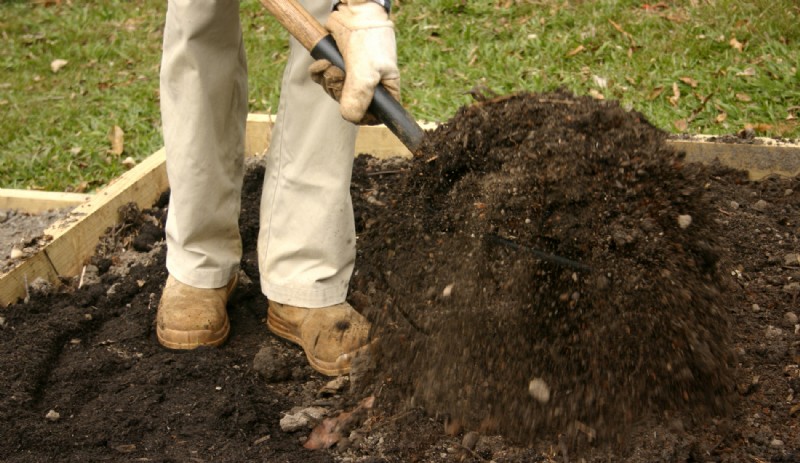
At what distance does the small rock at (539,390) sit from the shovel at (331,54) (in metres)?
0.76

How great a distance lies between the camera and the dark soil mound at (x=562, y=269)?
2230 mm

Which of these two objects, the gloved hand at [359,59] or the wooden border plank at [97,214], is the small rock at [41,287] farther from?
the gloved hand at [359,59]

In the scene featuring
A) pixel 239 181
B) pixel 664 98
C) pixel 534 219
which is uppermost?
pixel 534 219

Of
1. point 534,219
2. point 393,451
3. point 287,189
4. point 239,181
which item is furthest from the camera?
point 239,181

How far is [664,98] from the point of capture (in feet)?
15.6

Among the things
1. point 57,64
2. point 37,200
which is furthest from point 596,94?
point 57,64

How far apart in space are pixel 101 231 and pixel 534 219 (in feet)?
7.27

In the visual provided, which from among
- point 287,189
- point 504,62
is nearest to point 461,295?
point 287,189

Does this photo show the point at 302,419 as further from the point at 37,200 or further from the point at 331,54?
the point at 37,200

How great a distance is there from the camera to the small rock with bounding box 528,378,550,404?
236cm

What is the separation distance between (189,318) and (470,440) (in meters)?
1.16

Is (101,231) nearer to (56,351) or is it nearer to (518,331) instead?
(56,351)

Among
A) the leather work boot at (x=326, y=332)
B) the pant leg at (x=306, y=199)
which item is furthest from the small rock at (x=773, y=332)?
the pant leg at (x=306, y=199)

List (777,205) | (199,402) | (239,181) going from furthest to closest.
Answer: (777,205)
(239,181)
(199,402)
